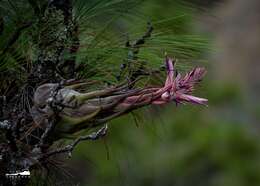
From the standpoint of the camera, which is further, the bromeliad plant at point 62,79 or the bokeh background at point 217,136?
the bokeh background at point 217,136

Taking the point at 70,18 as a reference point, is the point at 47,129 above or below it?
below

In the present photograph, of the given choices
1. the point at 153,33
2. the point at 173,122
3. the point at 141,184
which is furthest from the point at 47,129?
the point at 173,122

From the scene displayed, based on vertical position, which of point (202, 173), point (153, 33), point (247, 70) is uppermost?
point (153, 33)

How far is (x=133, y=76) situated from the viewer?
1.32 meters

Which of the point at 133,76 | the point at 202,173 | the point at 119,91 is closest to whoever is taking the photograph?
the point at 119,91

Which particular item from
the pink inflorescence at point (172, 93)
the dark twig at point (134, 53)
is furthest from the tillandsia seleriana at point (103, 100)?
the dark twig at point (134, 53)

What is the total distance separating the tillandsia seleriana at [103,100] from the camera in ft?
3.68

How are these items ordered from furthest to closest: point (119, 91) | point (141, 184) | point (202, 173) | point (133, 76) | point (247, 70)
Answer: point (247, 70) → point (202, 173) → point (141, 184) → point (133, 76) → point (119, 91)

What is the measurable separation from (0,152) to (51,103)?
0.14 meters

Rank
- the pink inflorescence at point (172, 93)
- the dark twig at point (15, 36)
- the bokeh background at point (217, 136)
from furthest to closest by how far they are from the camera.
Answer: the bokeh background at point (217, 136) < the dark twig at point (15, 36) < the pink inflorescence at point (172, 93)

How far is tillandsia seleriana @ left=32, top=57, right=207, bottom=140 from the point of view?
3.68ft

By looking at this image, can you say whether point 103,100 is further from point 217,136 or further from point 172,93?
point 217,136

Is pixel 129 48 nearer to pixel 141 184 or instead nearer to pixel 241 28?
pixel 141 184

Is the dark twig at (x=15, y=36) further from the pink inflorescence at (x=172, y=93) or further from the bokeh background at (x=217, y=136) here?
the bokeh background at (x=217, y=136)
